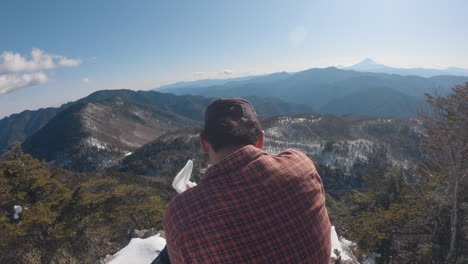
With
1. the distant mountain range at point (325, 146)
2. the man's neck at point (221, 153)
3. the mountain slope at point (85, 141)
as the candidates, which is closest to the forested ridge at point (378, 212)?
the man's neck at point (221, 153)

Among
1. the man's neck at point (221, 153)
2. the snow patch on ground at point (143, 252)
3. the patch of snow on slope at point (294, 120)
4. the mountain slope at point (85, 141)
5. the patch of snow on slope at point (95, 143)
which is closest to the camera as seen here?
the man's neck at point (221, 153)

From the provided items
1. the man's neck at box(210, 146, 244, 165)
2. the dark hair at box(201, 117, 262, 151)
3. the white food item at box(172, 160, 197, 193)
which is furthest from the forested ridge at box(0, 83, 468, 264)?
the man's neck at box(210, 146, 244, 165)

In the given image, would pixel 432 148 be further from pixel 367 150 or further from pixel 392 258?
pixel 367 150

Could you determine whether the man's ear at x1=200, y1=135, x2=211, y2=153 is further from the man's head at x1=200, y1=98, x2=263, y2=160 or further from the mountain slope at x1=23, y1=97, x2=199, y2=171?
the mountain slope at x1=23, y1=97, x2=199, y2=171

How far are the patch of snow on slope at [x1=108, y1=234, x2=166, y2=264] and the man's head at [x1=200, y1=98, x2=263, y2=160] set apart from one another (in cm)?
909

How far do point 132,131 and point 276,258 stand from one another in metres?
216

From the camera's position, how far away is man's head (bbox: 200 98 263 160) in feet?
6.73

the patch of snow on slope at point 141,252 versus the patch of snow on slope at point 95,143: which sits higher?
the patch of snow on slope at point 141,252

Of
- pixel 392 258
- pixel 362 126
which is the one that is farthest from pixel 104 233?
pixel 362 126

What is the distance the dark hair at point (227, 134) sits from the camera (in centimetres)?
205

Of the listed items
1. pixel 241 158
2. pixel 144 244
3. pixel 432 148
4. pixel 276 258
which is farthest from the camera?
pixel 432 148

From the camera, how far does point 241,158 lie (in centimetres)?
188

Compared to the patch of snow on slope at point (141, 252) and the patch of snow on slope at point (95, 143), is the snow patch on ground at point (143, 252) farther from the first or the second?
the patch of snow on slope at point (95, 143)

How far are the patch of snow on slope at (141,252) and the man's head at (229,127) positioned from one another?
909 cm
